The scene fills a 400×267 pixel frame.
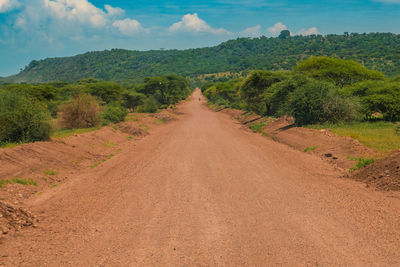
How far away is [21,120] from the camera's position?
12.8 m

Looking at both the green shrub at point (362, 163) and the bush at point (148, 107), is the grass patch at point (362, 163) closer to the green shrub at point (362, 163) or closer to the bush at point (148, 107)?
the green shrub at point (362, 163)

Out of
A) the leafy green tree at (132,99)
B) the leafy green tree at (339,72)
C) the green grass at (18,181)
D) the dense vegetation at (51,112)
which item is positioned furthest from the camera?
the leafy green tree at (132,99)

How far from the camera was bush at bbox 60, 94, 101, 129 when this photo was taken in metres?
21.9

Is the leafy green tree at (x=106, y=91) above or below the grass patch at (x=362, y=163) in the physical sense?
above

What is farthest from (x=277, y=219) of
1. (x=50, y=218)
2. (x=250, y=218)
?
(x=50, y=218)

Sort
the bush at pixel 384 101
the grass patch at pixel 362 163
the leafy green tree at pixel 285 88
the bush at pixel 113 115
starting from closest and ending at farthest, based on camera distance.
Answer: the grass patch at pixel 362 163 < the bush at pixel 384 101 < the leafy green tree at pixel 285 88 < the bush at pixel 113 115

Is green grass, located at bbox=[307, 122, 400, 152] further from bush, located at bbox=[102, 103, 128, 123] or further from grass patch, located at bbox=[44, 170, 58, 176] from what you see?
bush, located at bbox=[102, 103, 128, 123]

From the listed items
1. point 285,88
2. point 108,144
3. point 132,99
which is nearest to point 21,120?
point 108,144

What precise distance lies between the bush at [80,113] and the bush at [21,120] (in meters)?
8.18

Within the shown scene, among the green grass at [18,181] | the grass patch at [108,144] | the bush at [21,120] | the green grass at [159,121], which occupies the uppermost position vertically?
the bush at [21,120]

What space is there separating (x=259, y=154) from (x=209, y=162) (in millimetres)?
2925

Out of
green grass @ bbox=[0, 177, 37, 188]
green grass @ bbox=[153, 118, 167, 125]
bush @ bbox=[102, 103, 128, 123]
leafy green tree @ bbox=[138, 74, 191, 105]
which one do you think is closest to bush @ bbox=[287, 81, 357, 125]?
bush @ bbox=[102, 103, 128, 123]

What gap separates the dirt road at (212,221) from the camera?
4672 mm

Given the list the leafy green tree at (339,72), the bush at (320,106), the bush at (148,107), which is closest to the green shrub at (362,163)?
the bush at (320,106)
